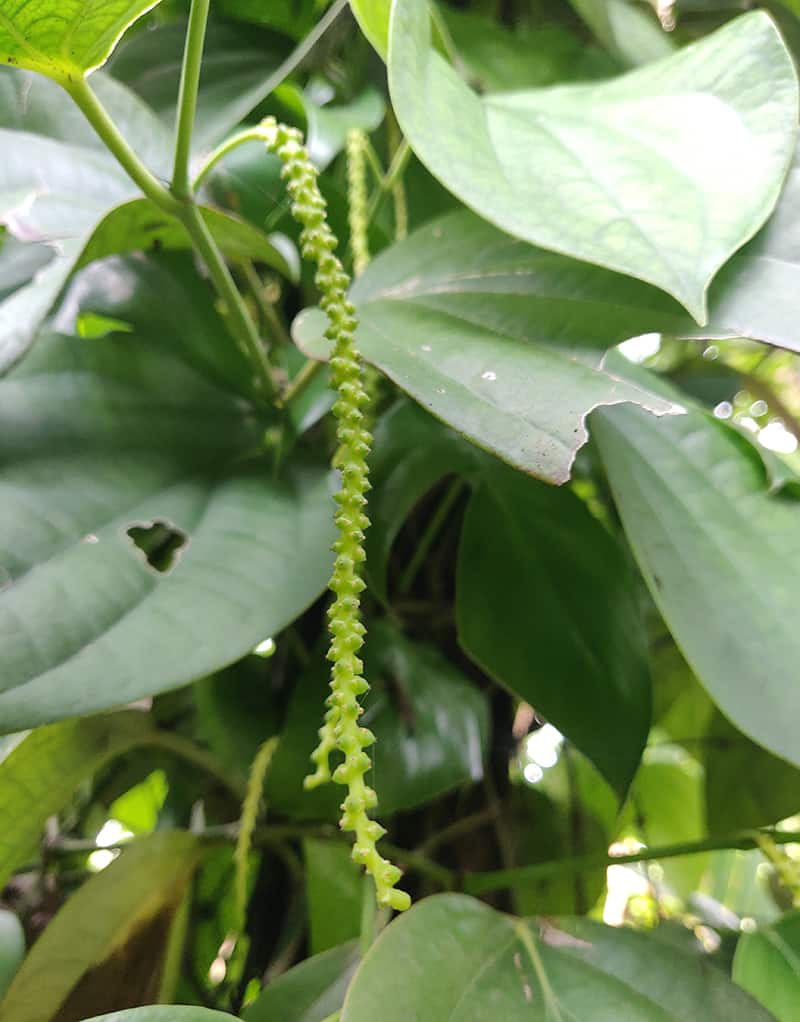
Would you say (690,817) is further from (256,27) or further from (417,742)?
(256,27)

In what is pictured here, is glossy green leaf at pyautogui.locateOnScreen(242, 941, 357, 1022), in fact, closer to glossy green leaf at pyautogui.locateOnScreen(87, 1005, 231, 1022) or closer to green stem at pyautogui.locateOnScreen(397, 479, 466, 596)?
glossy green leaf at pyautogui.locateOnScreen(87, 1005, 231, 1022)

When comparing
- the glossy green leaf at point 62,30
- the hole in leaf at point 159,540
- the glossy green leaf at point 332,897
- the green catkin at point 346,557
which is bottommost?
the glossy green leaf at point 332,897

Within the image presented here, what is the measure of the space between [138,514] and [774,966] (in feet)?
1.10

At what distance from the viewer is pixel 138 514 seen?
0.34m

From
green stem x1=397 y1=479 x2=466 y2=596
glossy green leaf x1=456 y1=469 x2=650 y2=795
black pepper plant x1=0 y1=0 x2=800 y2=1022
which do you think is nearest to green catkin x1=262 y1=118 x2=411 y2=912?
black pepper plant x1=0 y1=0 x2=800 y2=1022

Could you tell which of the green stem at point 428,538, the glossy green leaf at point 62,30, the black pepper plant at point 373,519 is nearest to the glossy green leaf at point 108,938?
the black pepper plant at point 373,519

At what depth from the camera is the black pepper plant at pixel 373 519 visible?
28cm

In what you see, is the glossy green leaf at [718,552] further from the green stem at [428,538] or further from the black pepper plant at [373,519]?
the green stem at [428,538]

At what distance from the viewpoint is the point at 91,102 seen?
32cm

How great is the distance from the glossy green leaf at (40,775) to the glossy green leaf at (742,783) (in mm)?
389

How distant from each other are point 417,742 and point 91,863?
32 cm

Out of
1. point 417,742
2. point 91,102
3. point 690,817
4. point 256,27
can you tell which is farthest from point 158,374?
point 690,817

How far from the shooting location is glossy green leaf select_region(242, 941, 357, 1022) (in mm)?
315

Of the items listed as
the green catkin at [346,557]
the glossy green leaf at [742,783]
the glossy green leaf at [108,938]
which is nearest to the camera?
the green catkin at [346,557]
